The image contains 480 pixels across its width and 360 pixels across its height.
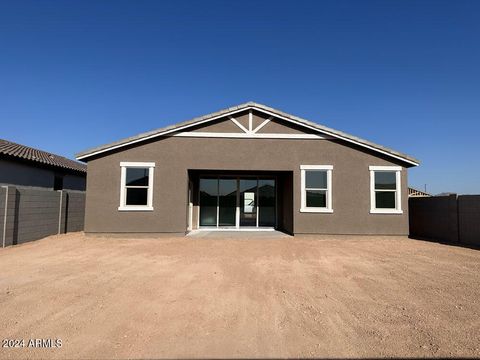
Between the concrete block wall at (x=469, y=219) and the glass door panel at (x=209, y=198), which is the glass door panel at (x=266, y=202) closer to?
the glass door panel at (x=209, y=198)

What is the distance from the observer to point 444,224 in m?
13.1

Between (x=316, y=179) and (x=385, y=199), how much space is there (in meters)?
2.92

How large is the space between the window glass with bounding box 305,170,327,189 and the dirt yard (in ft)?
13.3

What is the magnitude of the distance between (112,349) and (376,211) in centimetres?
1162

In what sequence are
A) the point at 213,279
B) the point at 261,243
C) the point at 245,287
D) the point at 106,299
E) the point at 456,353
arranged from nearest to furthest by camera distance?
1. the point at 456,353
2. the point at 106,299
3. the point at 245,287
4. the point at 213,279
5. the point at 261,243

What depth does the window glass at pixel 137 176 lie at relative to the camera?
1292 cm

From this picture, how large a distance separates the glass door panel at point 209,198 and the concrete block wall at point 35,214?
18.7ft

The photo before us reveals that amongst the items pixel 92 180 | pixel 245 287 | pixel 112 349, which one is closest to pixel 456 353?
pixel 245 287

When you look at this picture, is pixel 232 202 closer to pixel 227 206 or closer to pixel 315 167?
pixel 227 206

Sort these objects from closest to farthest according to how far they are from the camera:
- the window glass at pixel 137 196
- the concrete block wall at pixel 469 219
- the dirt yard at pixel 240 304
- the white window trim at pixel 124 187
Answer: the dirt yard at pixel 240 304, the concrete block wall at pixel 469 219, the white window trim at pixel 124 187, the window glass at pixel 137 196

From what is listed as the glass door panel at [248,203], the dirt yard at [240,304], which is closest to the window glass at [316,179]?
the glass door panel at [248,203]

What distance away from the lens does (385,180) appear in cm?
1319

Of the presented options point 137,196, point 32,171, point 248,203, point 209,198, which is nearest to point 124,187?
point 137,196

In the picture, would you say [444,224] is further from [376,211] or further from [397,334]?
[397,334]
